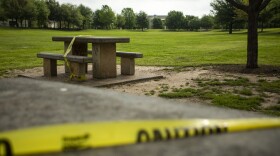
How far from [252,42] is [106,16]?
9166 cm

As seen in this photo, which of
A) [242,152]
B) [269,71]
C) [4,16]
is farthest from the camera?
[4,16]

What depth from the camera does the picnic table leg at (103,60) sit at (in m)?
8.30

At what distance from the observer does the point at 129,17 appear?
118812mm

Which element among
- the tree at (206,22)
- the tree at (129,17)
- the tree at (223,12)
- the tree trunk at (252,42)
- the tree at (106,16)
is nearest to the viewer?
the tree trunk at (252,42)

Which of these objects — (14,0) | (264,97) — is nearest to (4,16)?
(14,0)

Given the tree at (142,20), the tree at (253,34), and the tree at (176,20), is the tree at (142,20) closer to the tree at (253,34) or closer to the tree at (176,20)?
the tree at (176,20)

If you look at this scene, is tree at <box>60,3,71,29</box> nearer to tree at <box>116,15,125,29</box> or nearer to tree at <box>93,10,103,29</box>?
tree at <box>93,10,103,29</box>

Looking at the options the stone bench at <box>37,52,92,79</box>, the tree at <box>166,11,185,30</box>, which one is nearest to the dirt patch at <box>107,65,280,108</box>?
the stone bench at <box>37,52,92,79</box>

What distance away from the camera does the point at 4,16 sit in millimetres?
71875

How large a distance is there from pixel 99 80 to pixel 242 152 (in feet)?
22.5

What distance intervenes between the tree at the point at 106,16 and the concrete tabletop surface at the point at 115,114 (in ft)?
324

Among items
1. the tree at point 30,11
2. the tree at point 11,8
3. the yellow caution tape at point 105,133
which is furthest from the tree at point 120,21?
the yellow caution tape at point 105,133

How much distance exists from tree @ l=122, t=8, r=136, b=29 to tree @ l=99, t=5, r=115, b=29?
1610 centimetres

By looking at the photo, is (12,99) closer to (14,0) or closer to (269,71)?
(269,71)
